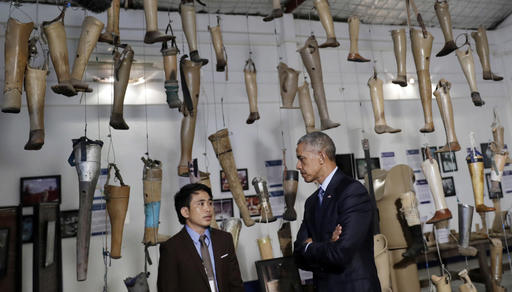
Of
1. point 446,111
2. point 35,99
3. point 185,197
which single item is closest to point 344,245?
point 185,197

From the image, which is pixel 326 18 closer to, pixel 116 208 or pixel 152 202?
pixel 152 202

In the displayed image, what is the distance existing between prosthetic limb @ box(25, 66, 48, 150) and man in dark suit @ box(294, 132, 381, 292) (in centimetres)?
175

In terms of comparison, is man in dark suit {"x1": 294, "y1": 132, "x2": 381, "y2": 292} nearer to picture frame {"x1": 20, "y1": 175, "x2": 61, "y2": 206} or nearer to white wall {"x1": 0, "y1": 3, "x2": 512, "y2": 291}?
white wall {"x1": 0, "y1": 3, "x2": 512, "y2": 291}

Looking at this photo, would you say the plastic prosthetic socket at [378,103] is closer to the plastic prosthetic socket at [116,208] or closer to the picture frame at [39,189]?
the plastic prosthetic socket at [116,208]

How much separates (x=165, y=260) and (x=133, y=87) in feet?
10.2

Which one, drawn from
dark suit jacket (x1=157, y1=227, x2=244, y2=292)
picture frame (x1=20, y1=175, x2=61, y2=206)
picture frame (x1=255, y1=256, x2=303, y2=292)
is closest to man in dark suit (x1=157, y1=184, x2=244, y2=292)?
dark suit jacket (x1=157, y1=227, x2=244, y2=292)

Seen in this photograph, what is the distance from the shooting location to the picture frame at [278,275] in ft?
11.0

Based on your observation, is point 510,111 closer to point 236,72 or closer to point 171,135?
point 236,72

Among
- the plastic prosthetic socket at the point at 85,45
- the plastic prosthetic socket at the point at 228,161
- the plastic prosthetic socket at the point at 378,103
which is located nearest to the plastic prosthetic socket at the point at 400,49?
the plastic prosthetic socket at the point at 378,103

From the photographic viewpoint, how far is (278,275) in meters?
3.41

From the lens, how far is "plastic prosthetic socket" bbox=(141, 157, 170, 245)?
129 inches

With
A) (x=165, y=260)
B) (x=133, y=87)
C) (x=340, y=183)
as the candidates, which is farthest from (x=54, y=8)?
(x=340, y=183)

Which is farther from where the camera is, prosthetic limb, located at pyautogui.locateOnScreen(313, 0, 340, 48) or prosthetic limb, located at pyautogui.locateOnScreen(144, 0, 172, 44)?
prosthetic limb, located at pyautogui.locateOnScreen(313, 0, 340, 48)

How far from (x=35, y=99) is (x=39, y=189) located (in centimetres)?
186
